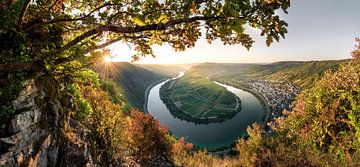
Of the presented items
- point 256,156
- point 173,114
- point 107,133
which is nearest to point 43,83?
point 107,133

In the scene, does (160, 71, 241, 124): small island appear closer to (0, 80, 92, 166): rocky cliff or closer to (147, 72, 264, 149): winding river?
(147, 72, 264, 149): winding river

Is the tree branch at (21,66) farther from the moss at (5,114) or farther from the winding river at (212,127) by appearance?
the winding river at (212,127)

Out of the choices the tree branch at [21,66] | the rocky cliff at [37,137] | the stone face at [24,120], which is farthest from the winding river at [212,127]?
the tree branch at [21,66]

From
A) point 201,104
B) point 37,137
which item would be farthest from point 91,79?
point 201,104

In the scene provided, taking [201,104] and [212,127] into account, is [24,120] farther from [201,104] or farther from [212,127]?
[201,104]

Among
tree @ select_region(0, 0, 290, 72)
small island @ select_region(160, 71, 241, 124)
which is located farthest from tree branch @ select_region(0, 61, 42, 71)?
small island @ select_region(160, 71, 241, 124)

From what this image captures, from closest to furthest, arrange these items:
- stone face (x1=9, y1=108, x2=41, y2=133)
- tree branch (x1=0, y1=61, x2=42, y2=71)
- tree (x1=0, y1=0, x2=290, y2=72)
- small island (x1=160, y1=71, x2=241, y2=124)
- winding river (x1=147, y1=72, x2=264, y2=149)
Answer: tree (x1=0, y1=0, x2=290, y2=72), stone face (x1=9, y1=108, x2=41, y2=133), tree branch (x1=0, y1=61, x2=42, y2=71), winding river (x1=147, y1=72, x2=264, y2=149), small island (x1=160, y1=71, x2=241, y2=124)
